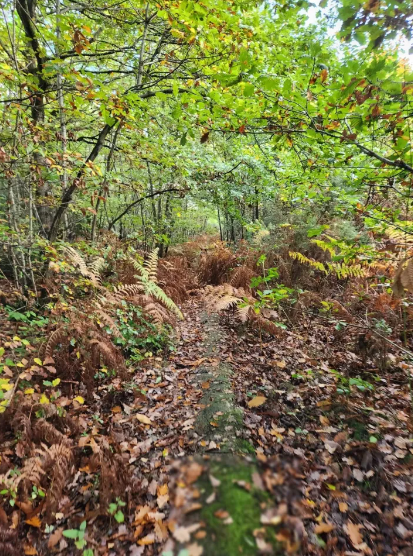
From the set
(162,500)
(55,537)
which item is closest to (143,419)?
(162,500)

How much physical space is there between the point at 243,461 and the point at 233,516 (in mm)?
375

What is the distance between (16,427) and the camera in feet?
8.96

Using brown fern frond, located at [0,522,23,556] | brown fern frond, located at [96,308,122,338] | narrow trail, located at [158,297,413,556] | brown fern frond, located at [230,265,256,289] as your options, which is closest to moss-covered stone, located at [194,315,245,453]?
narrow trail, located at [158,297,413,556]

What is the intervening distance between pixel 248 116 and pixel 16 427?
4.19 meters

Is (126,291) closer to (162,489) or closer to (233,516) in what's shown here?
(162,489)

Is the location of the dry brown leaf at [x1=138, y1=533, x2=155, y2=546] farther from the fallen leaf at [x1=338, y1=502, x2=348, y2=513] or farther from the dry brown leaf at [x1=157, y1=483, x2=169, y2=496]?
the fallen leaf at [x1=338, y1=502, x2=348, y2=513]

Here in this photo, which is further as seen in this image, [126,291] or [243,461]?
[126,291]

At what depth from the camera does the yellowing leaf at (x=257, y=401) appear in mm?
3203

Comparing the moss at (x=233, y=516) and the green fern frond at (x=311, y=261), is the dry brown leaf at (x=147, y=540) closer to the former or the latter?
the moss at (x=233, y=516)

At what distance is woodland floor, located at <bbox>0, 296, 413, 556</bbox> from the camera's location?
151 centimetres

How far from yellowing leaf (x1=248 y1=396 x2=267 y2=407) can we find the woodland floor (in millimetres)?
30

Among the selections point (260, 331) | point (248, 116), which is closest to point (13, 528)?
point (260, 331)

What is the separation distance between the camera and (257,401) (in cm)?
325

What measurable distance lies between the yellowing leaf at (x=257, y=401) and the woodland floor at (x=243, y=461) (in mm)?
30
